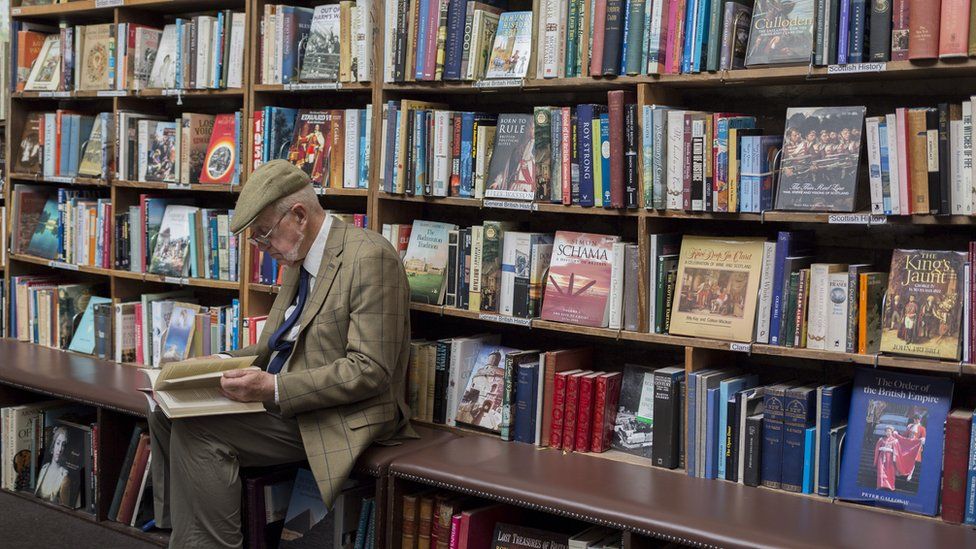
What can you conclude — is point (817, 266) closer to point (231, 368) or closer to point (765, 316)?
point (765, 316)

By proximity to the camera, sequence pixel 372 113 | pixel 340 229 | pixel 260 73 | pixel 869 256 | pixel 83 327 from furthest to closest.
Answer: pixel 83 327
pixel 260 73
pixel 372 113
pixel 340 229
pixel 869 256

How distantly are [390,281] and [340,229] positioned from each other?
0.27m

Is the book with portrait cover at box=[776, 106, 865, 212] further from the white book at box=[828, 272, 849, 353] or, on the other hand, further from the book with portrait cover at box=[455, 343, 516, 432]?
the book with portrait cover at box=[455, 343, 516, 432]

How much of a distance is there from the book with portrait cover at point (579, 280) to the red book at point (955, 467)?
1.07 metres

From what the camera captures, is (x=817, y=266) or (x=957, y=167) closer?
(x=957, y=167)

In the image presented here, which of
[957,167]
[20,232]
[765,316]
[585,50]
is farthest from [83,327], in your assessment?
[957,167]

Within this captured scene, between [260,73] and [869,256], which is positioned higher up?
[260,73]

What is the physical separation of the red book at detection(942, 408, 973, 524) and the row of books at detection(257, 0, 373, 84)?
90.4 inches

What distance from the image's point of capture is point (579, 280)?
3.22 metres

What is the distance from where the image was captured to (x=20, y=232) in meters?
5.02

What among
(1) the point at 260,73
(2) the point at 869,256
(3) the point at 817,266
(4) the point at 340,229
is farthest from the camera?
(1) the point at 260,73

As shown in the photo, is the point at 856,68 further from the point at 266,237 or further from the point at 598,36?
the point at 266,237

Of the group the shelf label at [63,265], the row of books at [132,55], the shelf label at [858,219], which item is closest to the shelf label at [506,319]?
the shelf label at [858,219]

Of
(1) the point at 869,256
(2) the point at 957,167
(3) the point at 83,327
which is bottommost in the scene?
(3) the point at 83,327
